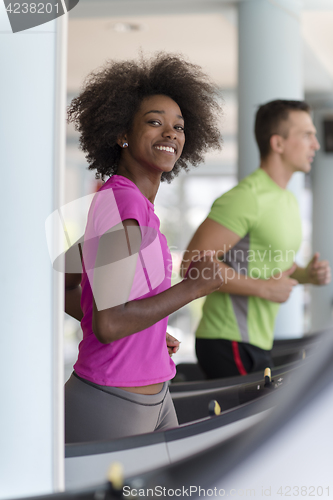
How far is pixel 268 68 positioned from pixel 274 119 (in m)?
0.94

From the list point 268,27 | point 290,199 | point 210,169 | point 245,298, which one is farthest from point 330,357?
point 210,169

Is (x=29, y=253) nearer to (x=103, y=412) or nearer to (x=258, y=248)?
(x=103, y=412)

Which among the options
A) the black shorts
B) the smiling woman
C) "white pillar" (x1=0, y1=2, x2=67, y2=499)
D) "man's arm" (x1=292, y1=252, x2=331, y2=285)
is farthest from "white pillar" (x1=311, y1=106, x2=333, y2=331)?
"white pillar" (x1=0, y1=2, x2=67, y2=499)

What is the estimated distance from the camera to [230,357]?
65.9 inches

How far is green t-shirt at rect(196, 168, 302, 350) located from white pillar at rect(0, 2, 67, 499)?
907 millimetres

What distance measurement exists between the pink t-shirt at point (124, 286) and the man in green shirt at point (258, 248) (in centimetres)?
54

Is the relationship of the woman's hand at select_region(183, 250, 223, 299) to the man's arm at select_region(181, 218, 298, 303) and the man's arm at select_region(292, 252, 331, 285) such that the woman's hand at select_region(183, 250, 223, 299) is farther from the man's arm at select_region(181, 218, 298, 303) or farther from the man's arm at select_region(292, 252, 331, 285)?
the man's arm at select_region(292, 252, 331, 285)

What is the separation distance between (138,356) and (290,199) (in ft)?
3.26

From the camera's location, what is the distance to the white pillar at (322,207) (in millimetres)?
4176

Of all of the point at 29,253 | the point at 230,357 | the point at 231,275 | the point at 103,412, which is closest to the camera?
the point at 29,253

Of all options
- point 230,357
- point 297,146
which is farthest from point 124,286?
point 297,146

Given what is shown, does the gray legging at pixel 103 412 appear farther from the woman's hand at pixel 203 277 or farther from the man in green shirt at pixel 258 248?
the man in green shirt at pixel 258 248

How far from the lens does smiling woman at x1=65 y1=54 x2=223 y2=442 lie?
2.61 ft

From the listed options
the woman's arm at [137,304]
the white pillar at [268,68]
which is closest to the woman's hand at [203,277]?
the woman's arm at [137,304]
